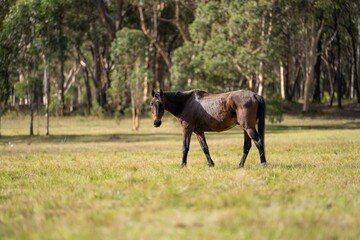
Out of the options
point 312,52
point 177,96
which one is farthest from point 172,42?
point 177,96

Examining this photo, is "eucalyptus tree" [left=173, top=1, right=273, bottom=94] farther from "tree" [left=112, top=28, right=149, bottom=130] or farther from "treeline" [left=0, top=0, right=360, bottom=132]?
"tree" [left=112, top=28, right=149, bottom=130]

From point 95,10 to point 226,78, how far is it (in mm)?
22897

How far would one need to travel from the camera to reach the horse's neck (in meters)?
16.5

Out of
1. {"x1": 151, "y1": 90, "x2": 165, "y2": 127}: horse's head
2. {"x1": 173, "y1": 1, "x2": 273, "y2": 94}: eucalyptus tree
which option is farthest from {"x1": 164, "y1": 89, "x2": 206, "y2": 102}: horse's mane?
{"x1": 173, "y1": 1, "x2": 273, "y2": 94}: eucalyptus tree

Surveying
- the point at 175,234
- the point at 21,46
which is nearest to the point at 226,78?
the point at 21,46

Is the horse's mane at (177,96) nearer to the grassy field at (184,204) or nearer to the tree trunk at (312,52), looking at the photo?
the grassy field at (184,204)

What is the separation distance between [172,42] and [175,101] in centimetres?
6090

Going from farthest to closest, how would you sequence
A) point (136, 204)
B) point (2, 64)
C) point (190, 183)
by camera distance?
point (2, 64) < point (190, 183) < point (136, 204)

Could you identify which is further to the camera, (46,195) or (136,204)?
(46,195)

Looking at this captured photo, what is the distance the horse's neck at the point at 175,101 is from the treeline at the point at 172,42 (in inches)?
1147

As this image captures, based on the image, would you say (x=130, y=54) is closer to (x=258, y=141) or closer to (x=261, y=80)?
(x=261, y=80)

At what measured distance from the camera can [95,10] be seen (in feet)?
232

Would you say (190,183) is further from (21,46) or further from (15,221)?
(21,46)

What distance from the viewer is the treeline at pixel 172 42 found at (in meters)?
45.4
